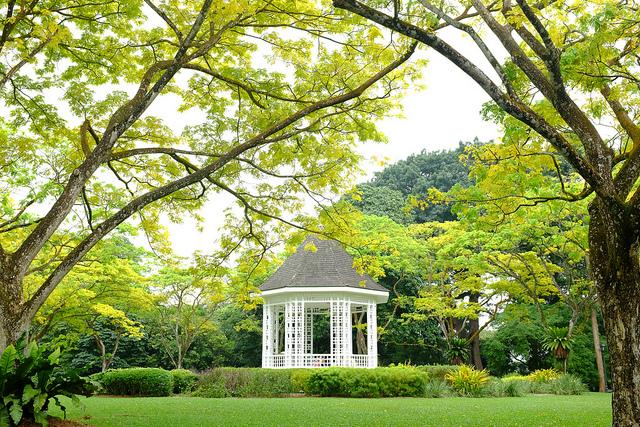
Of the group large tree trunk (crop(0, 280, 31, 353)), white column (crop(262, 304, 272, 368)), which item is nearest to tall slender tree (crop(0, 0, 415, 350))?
large tree trunk (crop(0, 280, 31, 353))

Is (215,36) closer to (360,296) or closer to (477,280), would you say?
(360,296)

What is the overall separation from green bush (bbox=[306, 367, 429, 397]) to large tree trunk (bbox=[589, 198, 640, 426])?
10485mm

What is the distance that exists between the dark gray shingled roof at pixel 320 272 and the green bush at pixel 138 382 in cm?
511

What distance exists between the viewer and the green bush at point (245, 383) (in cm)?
1642

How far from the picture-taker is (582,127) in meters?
6.62

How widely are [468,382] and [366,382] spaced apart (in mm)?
3088

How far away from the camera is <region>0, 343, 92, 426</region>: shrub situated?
6055 mm

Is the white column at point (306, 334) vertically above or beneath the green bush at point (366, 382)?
above

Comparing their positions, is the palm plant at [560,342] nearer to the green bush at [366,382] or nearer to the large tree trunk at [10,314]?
the green bush at [366,382]

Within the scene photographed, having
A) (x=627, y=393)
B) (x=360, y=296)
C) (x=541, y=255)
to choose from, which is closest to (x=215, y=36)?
(x=627, y=393)

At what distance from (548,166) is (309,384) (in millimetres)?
10416

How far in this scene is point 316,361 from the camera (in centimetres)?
1978

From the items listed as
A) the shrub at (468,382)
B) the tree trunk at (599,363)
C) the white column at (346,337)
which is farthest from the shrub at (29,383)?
the tree trunk at (599,363)

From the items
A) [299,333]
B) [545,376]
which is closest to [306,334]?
[299,333]
